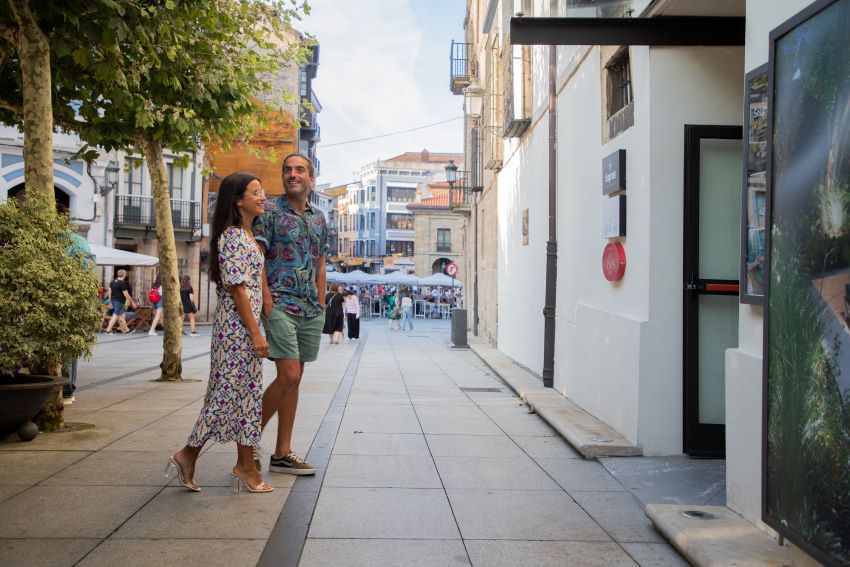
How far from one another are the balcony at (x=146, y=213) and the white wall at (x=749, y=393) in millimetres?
32470

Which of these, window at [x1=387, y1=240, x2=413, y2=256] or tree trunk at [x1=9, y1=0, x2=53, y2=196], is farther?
window at [x1=387, y1=240, x2=413, y2=256]

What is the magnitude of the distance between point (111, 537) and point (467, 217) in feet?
92.1

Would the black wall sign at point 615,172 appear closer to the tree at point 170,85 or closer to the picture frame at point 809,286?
the picture frame at point 809,286

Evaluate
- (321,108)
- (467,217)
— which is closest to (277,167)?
(467,217)

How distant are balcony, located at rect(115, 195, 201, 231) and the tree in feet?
78.9

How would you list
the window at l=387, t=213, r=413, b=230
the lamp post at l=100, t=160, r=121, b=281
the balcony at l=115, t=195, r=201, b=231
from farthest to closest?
the window at l=387, t=213, r=413, b=230 < the balcony at l=115, t=195, r=201, b=231 < the lamp post at l=100, t=160, r=121, b=281

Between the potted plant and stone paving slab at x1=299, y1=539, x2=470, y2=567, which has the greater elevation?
the potted plant

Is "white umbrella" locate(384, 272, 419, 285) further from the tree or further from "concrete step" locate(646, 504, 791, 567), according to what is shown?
"concrete step" locate(646, 504, 791, 567)

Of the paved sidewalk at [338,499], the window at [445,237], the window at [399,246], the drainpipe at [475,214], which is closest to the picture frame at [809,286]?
the paved sidewalk at [338,499]

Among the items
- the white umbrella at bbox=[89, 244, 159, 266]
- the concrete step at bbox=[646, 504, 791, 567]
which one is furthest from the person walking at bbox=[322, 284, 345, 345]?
the concrete step at bbox=[646, 504, 791, 567]

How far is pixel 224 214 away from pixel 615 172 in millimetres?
3654

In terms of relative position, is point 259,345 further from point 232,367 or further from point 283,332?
point 283,332

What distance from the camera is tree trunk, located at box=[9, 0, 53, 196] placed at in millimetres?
7125

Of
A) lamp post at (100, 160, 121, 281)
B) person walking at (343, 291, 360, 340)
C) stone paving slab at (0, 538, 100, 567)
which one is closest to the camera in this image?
stone paving slab at (0, 538, 100, 567)
